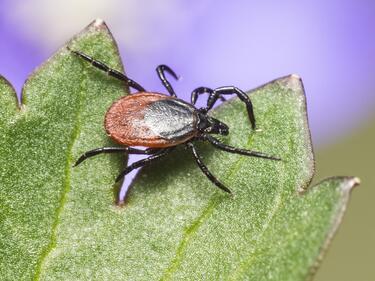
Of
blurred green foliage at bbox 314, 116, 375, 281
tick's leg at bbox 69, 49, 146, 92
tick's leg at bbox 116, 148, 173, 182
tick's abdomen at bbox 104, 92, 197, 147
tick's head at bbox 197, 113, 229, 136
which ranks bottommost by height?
blurred green foliage at bbox 314, 116, 375, 281

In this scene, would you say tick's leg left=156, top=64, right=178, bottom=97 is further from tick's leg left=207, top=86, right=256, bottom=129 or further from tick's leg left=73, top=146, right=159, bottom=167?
tick's leg left=73, top=146, right=159, bottom=167

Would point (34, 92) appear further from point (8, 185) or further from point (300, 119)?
point (300, 119)

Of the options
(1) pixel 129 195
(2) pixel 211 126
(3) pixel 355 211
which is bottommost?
(3) pixel 355 211

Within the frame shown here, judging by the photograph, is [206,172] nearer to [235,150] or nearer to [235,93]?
[235,150]

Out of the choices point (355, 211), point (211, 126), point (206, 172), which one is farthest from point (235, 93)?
point (355, 211)

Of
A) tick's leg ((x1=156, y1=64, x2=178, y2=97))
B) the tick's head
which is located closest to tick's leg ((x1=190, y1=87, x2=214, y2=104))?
tick's leg ((x1=156, y1=64, x2=178, y2=97))

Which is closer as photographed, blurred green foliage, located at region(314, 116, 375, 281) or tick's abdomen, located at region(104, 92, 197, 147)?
tick's abdomen, located at region(104, 92, 197, 147)
